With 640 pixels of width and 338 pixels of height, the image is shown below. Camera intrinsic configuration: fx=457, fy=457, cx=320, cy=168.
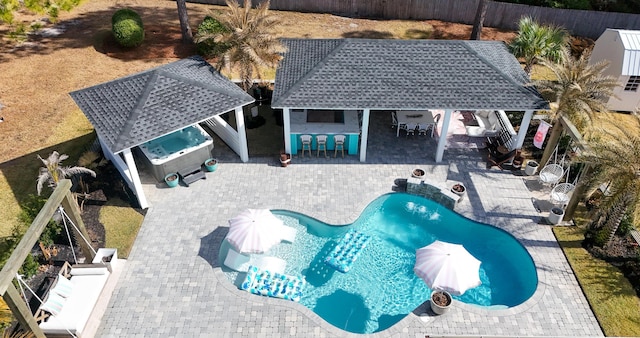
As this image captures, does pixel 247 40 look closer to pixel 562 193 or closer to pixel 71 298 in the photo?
pixel 71 298

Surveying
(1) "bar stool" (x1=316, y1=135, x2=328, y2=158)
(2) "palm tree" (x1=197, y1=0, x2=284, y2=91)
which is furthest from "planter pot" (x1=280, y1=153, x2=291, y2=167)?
(2) "palm tree" (x1=197, y1=0, x2=284, y2=91)

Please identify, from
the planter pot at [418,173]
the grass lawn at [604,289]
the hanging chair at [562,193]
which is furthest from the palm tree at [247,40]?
the grass lawn at [604,289]

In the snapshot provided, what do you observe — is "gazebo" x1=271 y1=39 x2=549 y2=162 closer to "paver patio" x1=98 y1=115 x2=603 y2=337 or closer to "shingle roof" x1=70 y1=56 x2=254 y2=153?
"paver patio" x1=98 y1=115 x2=603 y2=337

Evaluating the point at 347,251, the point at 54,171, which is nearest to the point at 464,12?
the point at 347,251

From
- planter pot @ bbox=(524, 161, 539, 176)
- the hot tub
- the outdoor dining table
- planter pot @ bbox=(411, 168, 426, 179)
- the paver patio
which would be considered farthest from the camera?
the outdoor dining table

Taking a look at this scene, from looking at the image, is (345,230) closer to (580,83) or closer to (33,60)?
(580,83)
